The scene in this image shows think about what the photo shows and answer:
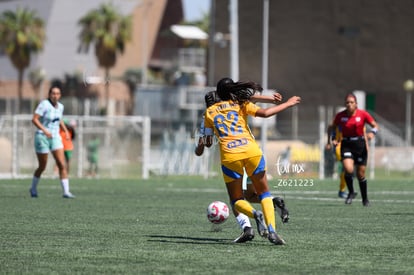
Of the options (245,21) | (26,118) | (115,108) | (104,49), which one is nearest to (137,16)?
(104,49)

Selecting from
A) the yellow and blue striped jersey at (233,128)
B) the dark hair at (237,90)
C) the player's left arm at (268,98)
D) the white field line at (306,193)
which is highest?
the dark hair at (237,90)

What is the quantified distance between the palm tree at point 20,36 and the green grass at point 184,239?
6026 cm

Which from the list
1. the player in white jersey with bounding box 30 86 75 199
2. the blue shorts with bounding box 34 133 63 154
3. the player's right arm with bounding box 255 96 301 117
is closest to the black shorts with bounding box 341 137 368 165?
the player in white jersey with bounding box 30 86 75 199

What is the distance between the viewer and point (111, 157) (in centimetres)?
3988

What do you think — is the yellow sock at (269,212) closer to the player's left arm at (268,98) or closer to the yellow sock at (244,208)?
the yellow sock at (244,208)

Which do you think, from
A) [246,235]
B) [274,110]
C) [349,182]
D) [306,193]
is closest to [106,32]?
[306,193]

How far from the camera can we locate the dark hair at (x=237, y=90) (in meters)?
12.2

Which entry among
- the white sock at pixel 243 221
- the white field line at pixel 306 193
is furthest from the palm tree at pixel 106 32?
the white sock at pixel 243 221

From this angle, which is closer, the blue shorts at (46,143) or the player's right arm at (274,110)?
the player's right arm at (274,110)

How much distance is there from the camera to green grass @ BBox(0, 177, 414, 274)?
33.3 ft

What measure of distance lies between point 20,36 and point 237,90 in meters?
70.4

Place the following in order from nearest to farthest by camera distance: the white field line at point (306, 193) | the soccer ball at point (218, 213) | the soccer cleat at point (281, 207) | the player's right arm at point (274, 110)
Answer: the player's right arm at point (274, 110)
the soccer cleat at point (281, 207)
the soccer ball at point (218, 213)
the white field line at point (306, 193)

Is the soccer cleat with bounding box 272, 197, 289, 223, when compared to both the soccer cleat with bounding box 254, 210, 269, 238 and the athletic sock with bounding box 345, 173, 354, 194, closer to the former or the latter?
the soccer cleat with bounding box 254, 210, 269, 238

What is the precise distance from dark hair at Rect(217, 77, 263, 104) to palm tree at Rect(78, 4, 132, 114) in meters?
67.6
